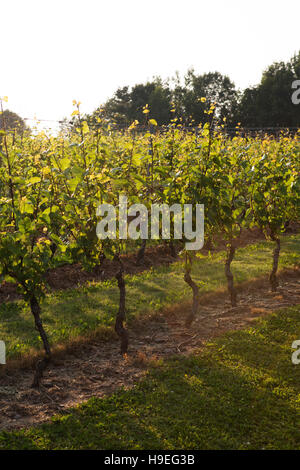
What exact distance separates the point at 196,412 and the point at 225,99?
51.7m

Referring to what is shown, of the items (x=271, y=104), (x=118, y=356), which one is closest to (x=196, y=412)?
(x=118, y=356)

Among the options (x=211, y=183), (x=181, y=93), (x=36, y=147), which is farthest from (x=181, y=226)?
(x=181, y=93)

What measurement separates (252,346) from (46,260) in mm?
3546

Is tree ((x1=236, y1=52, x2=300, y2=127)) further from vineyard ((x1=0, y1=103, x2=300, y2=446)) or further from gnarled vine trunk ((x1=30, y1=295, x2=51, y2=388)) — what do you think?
gnarled vine trunk ((x1=30, y1=295, x2=51, y2=388))

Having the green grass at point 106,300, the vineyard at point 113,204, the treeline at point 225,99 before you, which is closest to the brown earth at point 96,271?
the vineyard at point 113,204

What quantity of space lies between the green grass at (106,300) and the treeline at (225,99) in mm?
32502

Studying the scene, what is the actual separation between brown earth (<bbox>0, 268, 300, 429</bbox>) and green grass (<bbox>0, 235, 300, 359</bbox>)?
0.32 m

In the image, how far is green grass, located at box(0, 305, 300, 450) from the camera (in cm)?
493

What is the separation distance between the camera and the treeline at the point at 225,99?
154 feet

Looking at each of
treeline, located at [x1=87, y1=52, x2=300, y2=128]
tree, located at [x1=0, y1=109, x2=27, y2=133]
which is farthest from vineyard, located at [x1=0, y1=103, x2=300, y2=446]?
treeline, located at [x1=87, y1=52, x2=300, y2=128]

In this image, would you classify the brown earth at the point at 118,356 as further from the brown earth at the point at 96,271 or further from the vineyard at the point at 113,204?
the brown earth at the point at 96,271

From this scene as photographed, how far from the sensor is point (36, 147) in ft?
32.9

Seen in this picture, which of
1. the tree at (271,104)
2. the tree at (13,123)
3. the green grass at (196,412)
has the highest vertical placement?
the tree at (271,104)

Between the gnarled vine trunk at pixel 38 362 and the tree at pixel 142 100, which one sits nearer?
the gnarled vine trunk at pixel 38 362
